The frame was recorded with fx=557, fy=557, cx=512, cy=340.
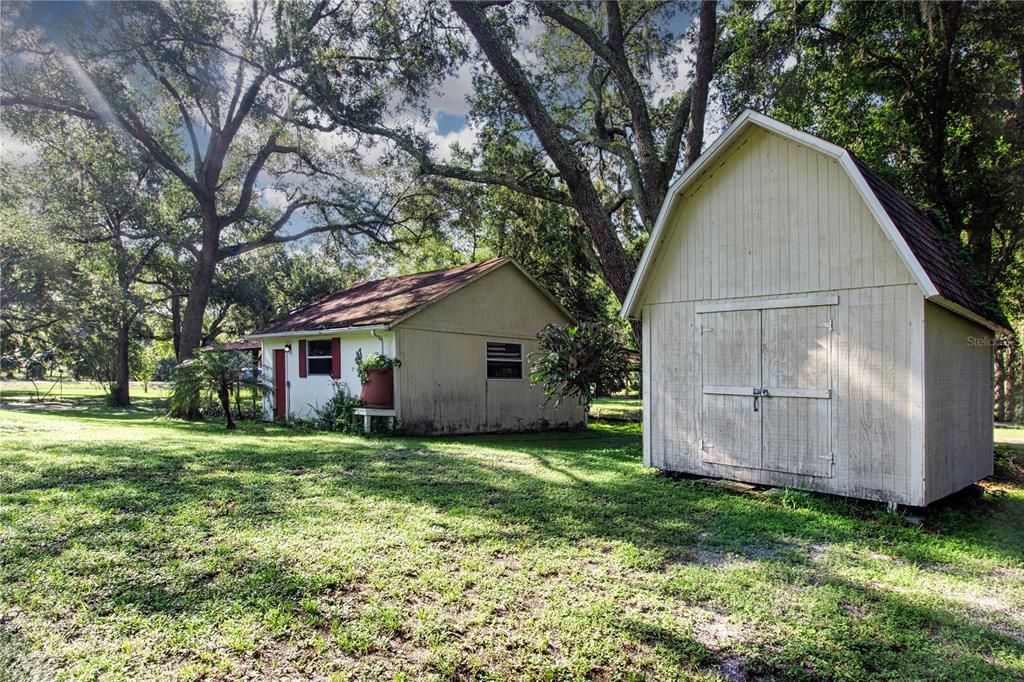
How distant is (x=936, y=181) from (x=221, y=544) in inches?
451

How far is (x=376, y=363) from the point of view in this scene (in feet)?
39.4

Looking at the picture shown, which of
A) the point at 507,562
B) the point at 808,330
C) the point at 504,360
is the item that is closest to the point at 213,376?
the point at 504,360

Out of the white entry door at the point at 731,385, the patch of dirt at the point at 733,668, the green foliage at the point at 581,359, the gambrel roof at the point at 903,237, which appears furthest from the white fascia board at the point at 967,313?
the green foliage at the point at 581,359

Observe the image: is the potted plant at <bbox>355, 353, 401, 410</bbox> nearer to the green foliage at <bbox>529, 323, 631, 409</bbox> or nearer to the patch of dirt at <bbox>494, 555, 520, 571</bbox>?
the green foliage at <bbox>529, 323, 631, 409</bbox>

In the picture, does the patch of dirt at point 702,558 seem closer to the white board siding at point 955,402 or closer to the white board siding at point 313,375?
the white board siding at point 955,402

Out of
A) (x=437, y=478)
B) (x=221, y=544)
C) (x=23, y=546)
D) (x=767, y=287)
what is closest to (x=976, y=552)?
(x=767, y=287)

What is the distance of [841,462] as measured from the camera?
19.7ft

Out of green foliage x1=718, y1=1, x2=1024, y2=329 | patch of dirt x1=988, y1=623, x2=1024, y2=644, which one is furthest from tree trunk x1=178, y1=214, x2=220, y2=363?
patch of dirt x1=988, y1=623, x2=1024, y2=644

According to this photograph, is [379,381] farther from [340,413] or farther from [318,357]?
[318,357]

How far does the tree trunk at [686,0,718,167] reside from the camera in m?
10.3

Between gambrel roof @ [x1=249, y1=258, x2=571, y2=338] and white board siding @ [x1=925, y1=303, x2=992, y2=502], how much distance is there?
30.8 ft

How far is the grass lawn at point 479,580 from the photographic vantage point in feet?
9.43

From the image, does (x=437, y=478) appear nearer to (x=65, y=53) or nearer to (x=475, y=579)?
(x=475, y=579)

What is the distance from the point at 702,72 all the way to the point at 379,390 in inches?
360
